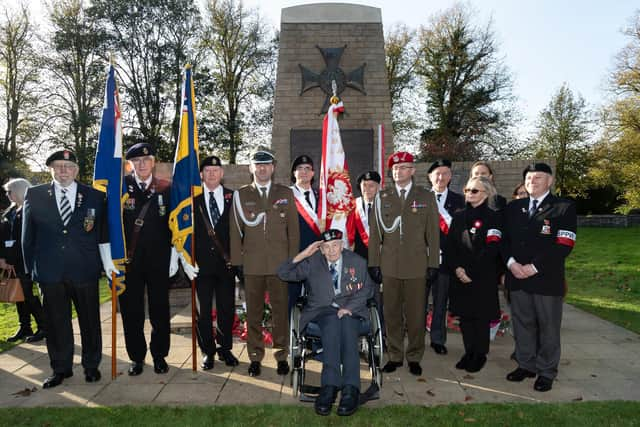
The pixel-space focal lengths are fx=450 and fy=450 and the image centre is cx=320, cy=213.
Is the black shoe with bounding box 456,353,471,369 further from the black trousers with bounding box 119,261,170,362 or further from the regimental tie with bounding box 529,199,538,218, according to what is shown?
the black trousers with bounding box 119,261,170,362

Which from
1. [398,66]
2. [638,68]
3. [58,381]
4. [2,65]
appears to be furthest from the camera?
[398,66]

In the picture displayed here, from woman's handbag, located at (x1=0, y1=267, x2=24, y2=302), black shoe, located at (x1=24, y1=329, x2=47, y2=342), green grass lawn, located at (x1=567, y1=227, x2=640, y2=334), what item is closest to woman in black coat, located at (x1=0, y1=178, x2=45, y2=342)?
black shoe, located at (x1=24, y1=329, x2=47, y2=342)

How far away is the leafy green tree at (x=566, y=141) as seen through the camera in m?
25.1

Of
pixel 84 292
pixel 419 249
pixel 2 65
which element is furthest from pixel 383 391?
pixel 2 65

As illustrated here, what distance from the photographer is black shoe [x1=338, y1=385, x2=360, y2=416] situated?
123 inches

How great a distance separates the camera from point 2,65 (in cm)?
1783

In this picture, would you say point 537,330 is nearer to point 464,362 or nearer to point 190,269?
point 464,362

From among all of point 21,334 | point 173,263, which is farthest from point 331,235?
point 21,334

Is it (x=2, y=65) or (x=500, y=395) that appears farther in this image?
(x=2, y=65)

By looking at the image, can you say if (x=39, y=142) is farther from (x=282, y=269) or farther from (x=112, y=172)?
(x=282, y=269)

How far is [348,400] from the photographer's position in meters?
3.16

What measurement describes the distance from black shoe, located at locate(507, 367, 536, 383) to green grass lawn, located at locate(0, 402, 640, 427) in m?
0.51

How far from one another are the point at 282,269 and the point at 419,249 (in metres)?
1.22

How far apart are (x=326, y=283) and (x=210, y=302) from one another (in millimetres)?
1190
